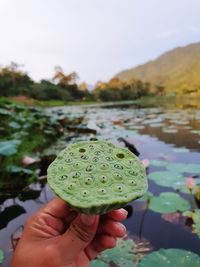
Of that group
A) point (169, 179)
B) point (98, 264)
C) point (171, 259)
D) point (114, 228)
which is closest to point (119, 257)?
point (98, 264)

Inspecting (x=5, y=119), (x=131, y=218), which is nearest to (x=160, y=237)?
(x=131, y=218)

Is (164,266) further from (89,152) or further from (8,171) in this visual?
(8,171)

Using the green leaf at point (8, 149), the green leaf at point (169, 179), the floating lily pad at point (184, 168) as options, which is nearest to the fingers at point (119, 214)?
the green leaf at point (169, 179)

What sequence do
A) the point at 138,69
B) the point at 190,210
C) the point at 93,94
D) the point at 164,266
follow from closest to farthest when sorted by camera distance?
1. the point at 164,266
2. the point at 190,210
3. the point at 93,94
4. the point at 138,69

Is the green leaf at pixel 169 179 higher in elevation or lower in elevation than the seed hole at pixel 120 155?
lower

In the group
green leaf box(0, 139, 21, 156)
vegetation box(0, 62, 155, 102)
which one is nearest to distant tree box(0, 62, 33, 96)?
vegetation box(0, 62, 155, 102)

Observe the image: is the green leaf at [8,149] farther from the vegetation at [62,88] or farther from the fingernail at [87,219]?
the vegetation at [62,88]
